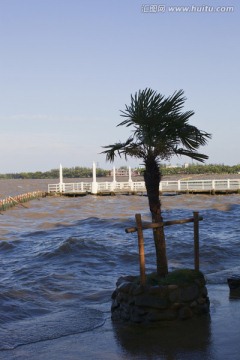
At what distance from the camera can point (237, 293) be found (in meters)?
11.4

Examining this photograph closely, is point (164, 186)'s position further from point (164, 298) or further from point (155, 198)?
point (164, 298)

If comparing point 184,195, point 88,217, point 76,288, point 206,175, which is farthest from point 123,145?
point 206,175

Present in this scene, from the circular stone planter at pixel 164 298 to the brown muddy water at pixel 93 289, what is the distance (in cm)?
23

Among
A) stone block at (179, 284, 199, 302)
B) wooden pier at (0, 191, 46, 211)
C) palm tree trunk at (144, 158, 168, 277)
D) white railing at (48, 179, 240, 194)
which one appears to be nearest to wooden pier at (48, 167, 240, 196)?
white railing at (48, 179, 240, 194)

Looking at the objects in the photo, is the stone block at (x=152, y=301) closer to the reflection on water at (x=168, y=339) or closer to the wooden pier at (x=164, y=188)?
the reflection on water at (x=168, y=339)

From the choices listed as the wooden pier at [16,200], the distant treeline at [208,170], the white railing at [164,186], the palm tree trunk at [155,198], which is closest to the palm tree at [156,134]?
the palm tree trunk at [155,198]

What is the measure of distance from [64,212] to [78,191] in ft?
39.2

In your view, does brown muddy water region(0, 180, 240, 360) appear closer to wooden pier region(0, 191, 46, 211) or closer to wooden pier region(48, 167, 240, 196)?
wooden pier region(0, 191, 46, 211)

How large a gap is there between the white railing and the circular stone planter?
129 ft

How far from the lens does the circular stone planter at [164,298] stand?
9.31 m

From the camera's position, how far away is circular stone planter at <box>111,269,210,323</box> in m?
9.31

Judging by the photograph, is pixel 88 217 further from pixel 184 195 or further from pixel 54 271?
pixel 54 271

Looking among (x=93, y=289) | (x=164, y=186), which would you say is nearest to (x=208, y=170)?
(x=164, y=186)

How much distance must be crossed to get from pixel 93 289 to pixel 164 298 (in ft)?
17.0
